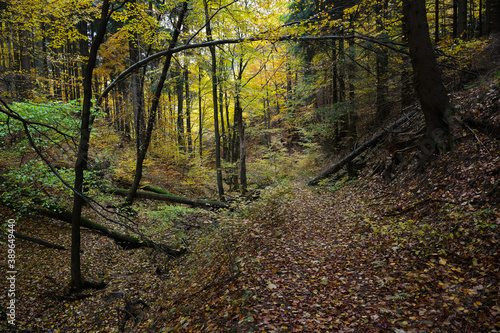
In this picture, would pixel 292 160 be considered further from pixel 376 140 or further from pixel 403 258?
pixel 403 258

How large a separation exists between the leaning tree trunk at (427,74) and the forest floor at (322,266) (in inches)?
20.9

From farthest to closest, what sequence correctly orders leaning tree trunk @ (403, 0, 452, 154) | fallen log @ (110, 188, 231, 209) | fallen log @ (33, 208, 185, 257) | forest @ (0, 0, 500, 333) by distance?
1. fallen log @ (110, 188, 231, 209)
2. fallen log @ (33, 208, 185, 257)
3. leaning tree trunk @ (403, 0, 452, 154)
4. forest @ (0, 0, 500, 333)

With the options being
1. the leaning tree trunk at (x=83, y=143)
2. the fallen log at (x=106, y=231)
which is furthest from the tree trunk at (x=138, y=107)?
the leaning tree trunk at (x=83, y=143)

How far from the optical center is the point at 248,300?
13.3 ft

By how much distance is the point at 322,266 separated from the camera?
16.6ft

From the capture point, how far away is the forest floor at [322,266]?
11.4ft

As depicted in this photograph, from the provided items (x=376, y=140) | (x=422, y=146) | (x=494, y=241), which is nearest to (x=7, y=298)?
(x=494, y=241)

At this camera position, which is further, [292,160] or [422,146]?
[292,160]

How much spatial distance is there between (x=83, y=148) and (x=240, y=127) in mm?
10448

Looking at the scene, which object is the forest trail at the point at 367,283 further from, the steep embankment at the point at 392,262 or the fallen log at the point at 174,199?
the fallen log at the point at 174,199

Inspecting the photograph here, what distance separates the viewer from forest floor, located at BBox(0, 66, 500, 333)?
3461mm

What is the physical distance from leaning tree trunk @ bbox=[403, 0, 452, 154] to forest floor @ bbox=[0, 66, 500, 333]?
20.9 inches

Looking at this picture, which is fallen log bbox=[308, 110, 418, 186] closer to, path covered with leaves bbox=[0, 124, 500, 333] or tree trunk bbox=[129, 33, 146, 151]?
path covered with leaves bbox=[0, 124, 500, 333]

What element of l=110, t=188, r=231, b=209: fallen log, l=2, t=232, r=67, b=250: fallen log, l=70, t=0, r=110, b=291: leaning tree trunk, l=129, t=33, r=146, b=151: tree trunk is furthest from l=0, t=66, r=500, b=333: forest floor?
l=129, t=33, r=146, b=151: tree trunk
